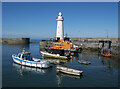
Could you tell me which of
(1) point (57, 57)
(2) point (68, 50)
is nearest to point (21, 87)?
(1) point (57, 57)

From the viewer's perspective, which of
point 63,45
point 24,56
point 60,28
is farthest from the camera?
point 60,28

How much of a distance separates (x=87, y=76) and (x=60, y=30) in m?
38.4

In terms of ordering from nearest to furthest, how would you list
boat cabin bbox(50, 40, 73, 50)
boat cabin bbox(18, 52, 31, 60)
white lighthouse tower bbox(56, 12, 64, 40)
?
boat cabin bbox(18, 52, 31, 60) → boat cabin bbox(50, 40, 73, 50) → white lighthouse tower bbox(56, 12, 64, 40)

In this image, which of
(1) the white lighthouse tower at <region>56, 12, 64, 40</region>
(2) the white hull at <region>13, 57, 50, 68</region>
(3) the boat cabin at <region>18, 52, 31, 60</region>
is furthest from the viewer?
(1) the white lighthouse tower at <region>56, 12, 64, 40</region>

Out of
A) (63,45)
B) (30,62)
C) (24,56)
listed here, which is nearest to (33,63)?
(30,62)

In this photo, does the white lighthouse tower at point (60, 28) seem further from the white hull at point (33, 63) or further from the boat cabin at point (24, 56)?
the white hull at point (33, 63)

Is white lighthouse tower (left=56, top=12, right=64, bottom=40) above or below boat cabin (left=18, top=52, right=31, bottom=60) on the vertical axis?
above

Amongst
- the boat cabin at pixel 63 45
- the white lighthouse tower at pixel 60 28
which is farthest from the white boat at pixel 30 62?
the white lighthouse tower at pixel 60 28

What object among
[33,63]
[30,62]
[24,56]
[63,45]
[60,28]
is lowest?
[33,63]

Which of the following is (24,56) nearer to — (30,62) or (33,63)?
(30,62)

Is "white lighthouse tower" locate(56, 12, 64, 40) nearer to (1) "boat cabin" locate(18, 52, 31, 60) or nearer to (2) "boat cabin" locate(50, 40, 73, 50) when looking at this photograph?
(2) "boat cabin" locate(50, 40, 73, 50)

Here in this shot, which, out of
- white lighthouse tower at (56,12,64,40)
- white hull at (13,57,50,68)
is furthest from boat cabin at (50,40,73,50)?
white hull at (13,57,50,68)

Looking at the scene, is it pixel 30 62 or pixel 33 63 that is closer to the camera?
pixel 33 63

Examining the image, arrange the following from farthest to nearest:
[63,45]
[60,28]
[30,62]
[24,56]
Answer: [60,28] → [63,45] → [24,56] → [30,62]
